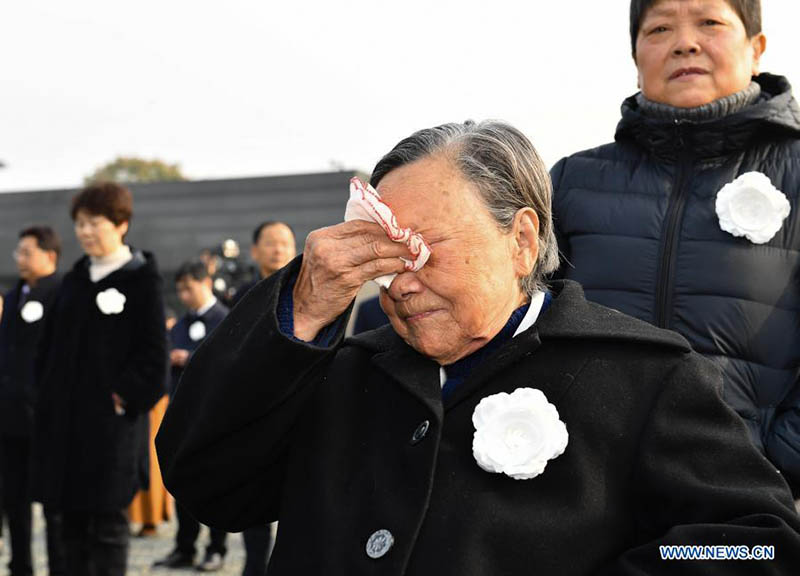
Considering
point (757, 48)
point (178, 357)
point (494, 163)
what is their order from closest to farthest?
point (494, 163)
point (757, 48)
point (178, 357)

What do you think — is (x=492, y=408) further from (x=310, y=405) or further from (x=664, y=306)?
(x=664, y=306)

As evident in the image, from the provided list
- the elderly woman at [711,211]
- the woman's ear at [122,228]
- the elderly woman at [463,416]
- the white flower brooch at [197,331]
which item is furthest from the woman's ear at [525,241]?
the white flower brooch at [197,331]

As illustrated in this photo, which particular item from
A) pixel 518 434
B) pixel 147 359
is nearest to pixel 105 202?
pixel 147 359

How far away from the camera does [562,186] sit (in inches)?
119

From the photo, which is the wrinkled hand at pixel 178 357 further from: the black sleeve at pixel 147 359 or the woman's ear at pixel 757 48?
the woman's ear at pixel 757 48

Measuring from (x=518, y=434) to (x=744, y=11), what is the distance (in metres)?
1.43

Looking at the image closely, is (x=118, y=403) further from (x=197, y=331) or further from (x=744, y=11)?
(x=744, y=11)

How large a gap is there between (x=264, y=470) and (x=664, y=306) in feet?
3.64

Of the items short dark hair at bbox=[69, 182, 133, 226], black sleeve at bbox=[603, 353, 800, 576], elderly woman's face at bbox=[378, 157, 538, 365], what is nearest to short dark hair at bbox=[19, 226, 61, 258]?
short dark hair at bbox=[69, 182, 133, 226]

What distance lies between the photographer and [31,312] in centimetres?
678

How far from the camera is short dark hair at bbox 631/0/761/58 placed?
2.81 meters

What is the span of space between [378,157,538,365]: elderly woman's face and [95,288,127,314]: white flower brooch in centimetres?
341

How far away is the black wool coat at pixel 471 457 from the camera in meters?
1.98

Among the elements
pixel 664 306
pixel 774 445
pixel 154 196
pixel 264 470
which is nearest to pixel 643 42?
pixel 664 306
